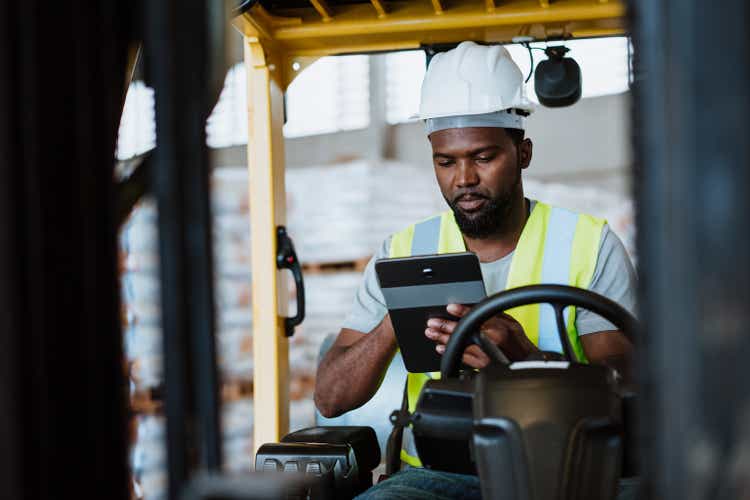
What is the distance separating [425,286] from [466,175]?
661 millimetres

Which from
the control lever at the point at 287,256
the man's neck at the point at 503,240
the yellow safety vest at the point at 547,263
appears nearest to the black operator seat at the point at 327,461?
the yellow safety vest at the point at 547,263

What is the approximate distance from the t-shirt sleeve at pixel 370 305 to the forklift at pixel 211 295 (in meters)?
1.06

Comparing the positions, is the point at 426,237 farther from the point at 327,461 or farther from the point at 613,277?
the point at 327,461

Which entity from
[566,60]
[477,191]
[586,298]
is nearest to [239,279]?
[477,191]

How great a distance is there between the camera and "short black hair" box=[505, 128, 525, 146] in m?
2.93

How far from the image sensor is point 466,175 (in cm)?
293

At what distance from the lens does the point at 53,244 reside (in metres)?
1.30

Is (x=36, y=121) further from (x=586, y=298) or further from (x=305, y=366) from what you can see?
(x=305, y=366)

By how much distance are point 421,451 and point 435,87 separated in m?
1.33

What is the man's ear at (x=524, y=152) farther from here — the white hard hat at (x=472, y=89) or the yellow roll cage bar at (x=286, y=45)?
the yellow roll cage bar at (x=286, y=45)

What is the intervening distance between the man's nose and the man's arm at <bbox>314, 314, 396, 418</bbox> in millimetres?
473

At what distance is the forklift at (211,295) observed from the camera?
100 centimetres

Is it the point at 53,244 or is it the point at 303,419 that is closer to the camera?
the point at 53,244

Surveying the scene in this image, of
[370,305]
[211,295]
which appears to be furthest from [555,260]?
[211,295]
